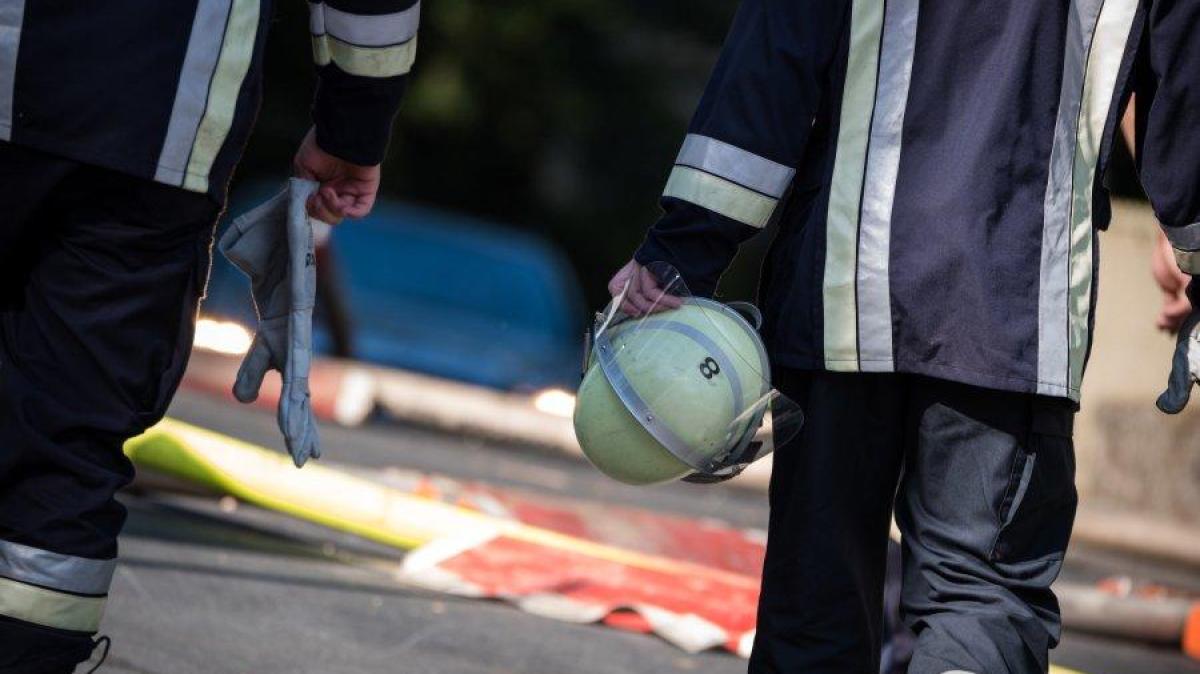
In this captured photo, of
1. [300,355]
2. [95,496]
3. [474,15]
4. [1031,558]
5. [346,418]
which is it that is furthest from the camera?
[474,15]

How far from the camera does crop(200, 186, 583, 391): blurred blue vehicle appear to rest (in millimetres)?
9766

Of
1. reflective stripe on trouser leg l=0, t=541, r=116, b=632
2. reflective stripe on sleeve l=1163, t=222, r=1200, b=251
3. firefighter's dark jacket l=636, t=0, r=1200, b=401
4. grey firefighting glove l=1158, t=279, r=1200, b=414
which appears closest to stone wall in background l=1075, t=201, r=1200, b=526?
grey firefighting glove l=1158, t=279, r=1200, b=414

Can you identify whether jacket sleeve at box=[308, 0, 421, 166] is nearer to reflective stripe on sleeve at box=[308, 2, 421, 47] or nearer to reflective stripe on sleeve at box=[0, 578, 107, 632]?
reflective stripe on sleeve at box=[308, 2, 421, 47]

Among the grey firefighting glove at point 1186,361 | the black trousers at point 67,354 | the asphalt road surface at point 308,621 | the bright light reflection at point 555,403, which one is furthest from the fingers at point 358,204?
the bright light reflection at point 555,403

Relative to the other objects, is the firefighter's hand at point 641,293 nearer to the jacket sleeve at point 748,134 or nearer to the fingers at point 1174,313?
the jacket sleeve at point 748,134

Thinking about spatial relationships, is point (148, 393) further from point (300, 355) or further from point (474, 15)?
point (474, 15)

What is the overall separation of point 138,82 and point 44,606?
2.46 ft

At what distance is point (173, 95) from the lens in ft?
7.91

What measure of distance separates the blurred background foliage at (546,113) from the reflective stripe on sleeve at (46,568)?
11.2 m

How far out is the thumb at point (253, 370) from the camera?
9.52ft

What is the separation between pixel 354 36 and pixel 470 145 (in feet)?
37.7

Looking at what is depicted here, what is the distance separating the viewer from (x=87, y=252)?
7.86 ft

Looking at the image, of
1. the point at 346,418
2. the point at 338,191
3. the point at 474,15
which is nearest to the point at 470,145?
the point at 474,15

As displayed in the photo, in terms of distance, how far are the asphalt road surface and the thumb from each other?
696 millimetres
